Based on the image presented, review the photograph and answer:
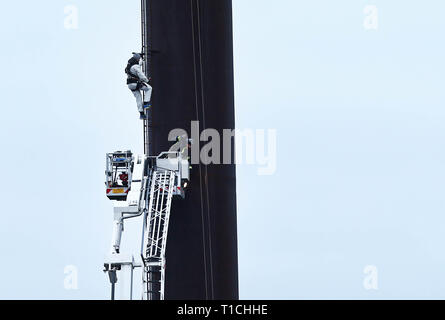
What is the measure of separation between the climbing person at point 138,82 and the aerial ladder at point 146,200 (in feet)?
4.83

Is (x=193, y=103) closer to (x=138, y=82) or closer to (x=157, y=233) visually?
(x=138, y=82)

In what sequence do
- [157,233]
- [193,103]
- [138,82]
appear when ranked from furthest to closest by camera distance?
[193,103] < [138,82] < [157,233]

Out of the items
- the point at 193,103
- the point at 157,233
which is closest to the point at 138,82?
the point at 193,103

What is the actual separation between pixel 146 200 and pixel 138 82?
329 cm

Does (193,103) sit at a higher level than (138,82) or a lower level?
lower

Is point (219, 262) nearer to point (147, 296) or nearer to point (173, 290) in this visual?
point (173, 290)

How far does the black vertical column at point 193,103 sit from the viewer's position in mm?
38125

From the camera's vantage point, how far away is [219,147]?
3947 centimetres

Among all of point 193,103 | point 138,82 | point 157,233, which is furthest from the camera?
point 193,103

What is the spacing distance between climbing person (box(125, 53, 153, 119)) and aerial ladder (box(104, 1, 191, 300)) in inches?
58.0

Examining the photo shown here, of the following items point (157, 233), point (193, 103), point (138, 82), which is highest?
point (138, 82)

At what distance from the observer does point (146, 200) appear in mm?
34906
